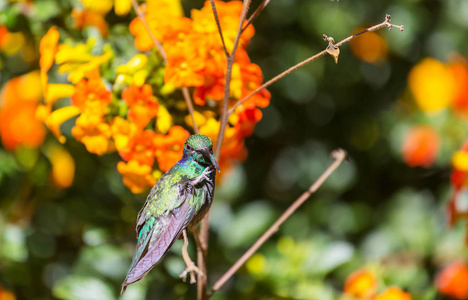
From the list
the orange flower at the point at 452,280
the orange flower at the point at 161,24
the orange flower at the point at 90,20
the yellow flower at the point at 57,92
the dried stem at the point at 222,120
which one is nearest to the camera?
the dried stem at the point at 222,120

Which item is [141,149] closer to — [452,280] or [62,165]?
[62,165]

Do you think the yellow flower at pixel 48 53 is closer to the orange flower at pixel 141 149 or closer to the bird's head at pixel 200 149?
the orange flower at pixel 141 149

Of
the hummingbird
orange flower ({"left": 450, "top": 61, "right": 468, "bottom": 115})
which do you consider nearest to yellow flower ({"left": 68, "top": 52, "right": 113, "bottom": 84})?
the hummingbird

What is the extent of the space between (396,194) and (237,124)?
60 centimetres

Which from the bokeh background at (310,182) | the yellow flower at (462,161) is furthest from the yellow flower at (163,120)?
the yellow flower at (462,161)

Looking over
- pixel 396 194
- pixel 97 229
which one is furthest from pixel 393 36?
pixel 97 229

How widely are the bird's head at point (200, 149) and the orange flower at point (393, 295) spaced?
0.68 meters

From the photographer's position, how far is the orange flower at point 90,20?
807mm

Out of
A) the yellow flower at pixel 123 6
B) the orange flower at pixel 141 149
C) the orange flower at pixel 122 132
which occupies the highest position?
the yellow flower at pixel 123 6

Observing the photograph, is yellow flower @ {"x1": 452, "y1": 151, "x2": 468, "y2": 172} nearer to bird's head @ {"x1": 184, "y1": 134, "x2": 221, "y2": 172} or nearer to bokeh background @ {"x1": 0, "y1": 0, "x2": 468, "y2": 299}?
bokeh background @ {"x1": 0, "y1": 0, "x2": 468, "y2": 299}

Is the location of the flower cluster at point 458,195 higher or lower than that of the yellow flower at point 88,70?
higher

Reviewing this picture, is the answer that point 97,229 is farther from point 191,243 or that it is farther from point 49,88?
point 49,88

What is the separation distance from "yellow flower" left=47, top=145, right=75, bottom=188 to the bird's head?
574 millimetres

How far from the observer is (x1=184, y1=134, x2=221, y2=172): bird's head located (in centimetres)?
37
